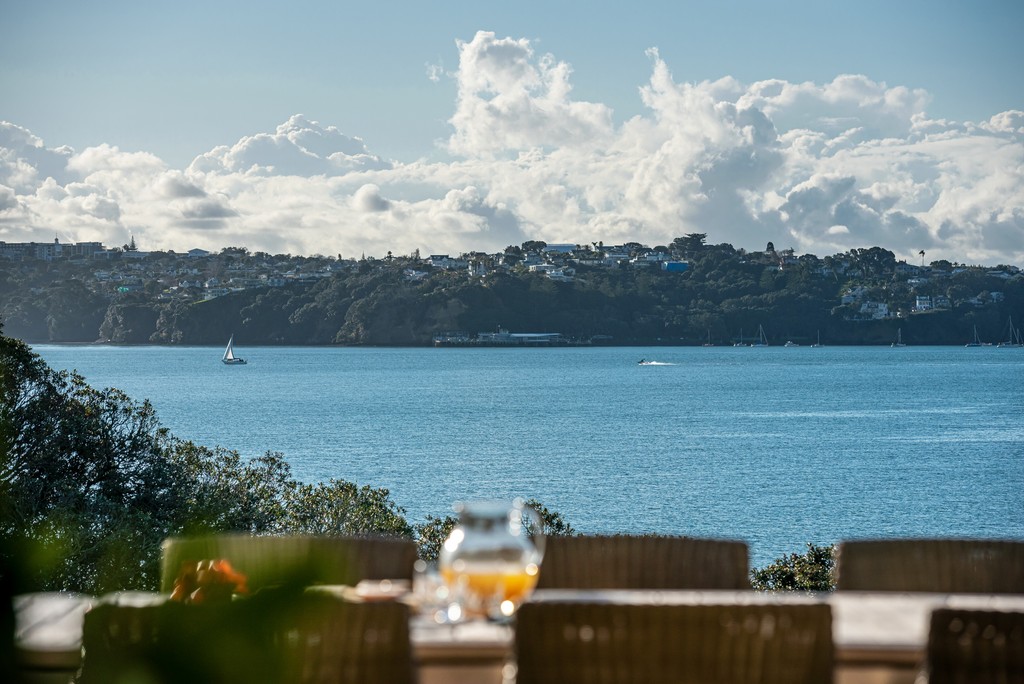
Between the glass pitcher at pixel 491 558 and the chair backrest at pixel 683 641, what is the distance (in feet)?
0.53

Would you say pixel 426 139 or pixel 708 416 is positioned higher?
pixel 426 139

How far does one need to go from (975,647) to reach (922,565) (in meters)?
1.47

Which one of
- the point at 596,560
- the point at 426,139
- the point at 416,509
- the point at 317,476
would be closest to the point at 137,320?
the point at 426,139

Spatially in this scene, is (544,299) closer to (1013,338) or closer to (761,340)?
(761,340)

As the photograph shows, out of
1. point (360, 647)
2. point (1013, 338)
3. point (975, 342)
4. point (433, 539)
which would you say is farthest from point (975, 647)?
point (1013, 338)

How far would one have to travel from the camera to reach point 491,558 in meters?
2.18

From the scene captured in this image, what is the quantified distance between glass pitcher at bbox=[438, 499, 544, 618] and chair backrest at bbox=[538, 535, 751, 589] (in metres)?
1.23

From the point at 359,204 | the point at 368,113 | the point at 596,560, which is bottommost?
the point at 596,560

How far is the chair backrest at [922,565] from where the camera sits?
3424mm

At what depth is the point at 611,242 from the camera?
132 m

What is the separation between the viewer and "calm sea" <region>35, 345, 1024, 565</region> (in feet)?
109

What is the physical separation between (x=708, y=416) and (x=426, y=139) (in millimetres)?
28609

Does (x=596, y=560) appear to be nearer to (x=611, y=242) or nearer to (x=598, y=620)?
(x=598, y=620)

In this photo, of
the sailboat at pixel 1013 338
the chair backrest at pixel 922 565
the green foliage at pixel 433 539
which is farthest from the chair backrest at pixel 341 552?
the sailboat at pixel 1013 338
